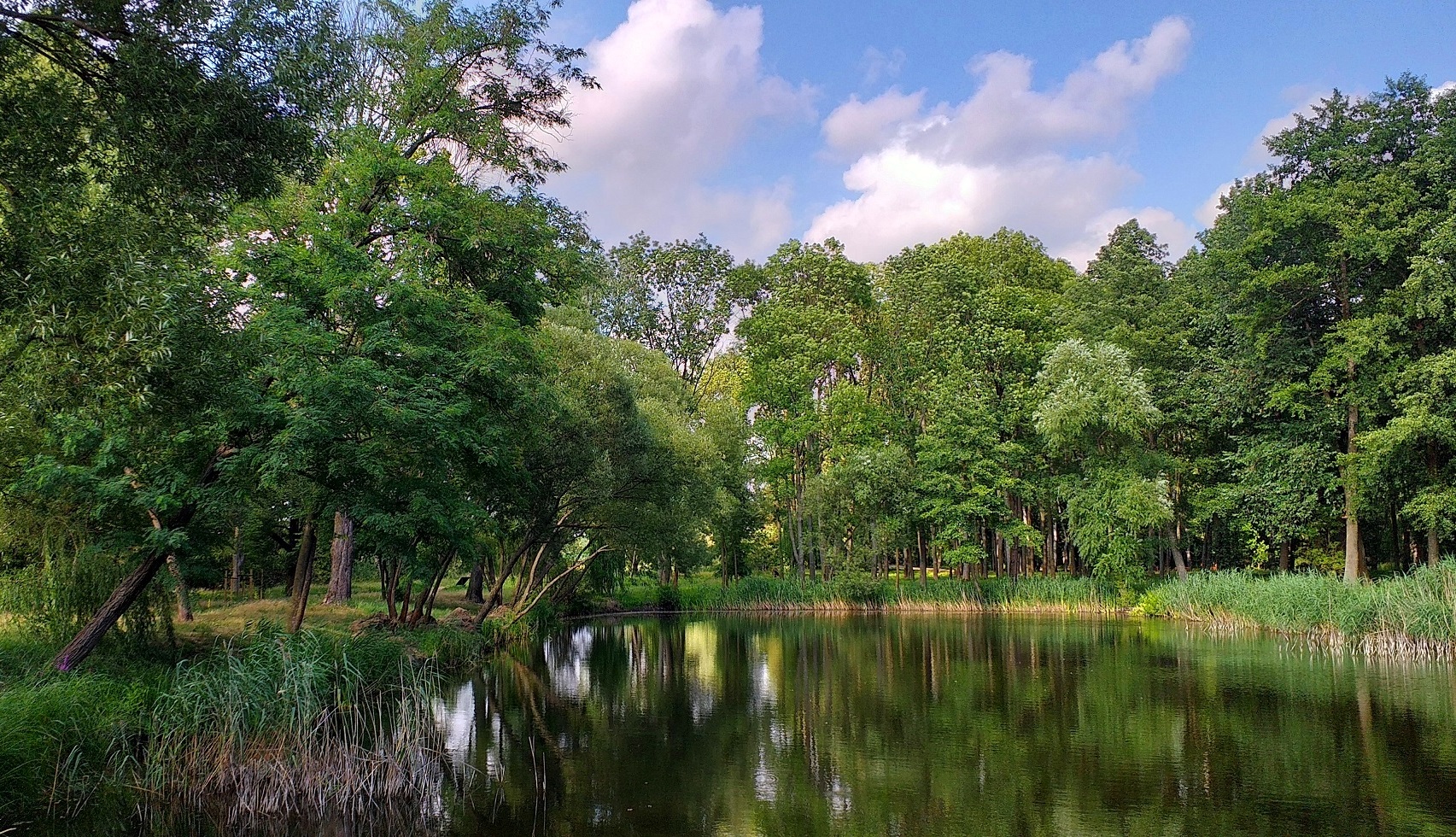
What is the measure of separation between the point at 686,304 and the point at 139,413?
39927 millimetres

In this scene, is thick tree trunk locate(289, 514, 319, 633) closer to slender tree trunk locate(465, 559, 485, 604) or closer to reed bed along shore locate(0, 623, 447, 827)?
reed bed along shore locate(0, 623, 447, 827)

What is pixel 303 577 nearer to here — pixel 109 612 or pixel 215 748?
pixel 109 612

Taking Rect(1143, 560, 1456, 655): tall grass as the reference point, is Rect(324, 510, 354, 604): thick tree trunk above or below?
above

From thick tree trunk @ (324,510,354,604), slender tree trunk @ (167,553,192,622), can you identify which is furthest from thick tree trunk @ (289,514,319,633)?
thick tree trunk @ (324,510,354,604)

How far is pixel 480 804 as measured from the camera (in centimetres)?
1040

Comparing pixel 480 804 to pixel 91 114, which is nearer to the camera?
pixel 91 114

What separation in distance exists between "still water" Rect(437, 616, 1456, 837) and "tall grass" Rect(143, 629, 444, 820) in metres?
0.93

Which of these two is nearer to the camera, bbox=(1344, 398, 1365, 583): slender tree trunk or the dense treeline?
the dense treeline

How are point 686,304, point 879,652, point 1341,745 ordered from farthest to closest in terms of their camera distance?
point 686,304 < point 879,652 < point 1341,745

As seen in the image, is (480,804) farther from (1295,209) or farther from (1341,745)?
(1295,209)

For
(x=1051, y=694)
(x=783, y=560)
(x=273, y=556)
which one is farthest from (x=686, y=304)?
(x=1051, y=694)

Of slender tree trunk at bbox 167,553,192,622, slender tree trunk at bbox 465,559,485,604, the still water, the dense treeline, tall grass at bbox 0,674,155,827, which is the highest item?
the dense treeline

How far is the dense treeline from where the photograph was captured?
9008mm

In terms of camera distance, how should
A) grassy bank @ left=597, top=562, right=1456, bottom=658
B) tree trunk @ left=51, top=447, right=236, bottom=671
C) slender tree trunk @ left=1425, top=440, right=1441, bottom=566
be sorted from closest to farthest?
tree trunk @ left=51, top=447, right=236, bottom=671
grassy bank @ left=597, top=562, right=1456, bottom=658
slender tree trunk @ left=1425, top=440, right=1441, bottom=566
